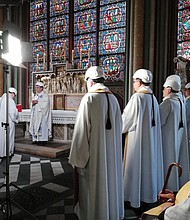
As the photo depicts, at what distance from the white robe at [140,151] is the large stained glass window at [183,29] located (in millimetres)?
4788

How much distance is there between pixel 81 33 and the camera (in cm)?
1027

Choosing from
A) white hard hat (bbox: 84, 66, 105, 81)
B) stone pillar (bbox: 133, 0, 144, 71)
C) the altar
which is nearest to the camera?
white hard hat (bbox: 84, 66, 105, 81)

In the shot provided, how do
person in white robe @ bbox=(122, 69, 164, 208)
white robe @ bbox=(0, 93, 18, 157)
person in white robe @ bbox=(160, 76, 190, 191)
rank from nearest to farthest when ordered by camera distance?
person in white robe @ bbox=(122, 69, 164, 208) → person in white robe @ bbox=(160, 76, 190, 191) → white robe @ bbox=(0, 93, 18, 157)

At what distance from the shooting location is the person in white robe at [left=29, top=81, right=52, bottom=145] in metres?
7.86

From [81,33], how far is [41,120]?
4326mm

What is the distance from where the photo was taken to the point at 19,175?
16.8ft

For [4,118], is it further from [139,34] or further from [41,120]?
[139,34]

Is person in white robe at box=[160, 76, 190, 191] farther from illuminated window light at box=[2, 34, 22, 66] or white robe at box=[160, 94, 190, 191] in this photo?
illuminated window light at box=[2, 34, 22, 66]

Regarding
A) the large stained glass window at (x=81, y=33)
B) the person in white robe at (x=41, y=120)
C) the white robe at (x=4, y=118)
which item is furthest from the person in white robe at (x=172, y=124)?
the large stained glass window at (x=81, y=33)

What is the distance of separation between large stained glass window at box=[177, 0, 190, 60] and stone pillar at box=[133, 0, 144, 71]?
1.15 metres

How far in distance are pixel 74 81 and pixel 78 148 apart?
21.3ft

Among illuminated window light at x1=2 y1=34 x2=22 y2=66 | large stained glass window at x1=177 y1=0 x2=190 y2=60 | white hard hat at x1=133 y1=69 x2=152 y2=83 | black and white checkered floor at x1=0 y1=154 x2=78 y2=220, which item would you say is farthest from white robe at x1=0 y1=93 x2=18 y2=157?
large stained glass window at x1=177 y1=0 x2=190 y2=60

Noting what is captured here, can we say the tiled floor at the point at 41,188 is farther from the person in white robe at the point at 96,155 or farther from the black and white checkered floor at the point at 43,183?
the person in white robe at the point at 96,155

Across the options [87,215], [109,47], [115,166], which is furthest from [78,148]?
[109,47]
